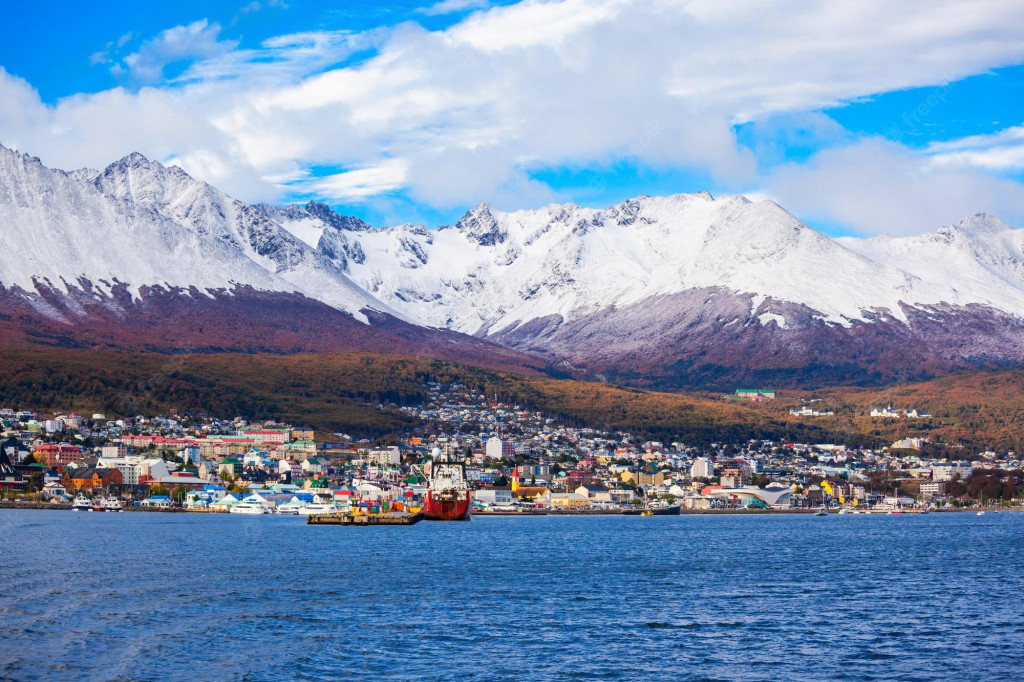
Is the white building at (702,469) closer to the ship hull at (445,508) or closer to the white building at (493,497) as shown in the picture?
the white building at (493,497)

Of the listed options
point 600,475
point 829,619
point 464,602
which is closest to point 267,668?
point 464,602

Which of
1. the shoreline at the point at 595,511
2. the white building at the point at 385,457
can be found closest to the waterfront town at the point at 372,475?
the white building at the point at 385,457

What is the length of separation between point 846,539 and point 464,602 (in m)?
48.8

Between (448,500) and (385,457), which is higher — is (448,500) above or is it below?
below

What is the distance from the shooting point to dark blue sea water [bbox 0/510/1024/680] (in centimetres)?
3678

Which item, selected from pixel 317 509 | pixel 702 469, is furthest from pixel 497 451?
pixel 317 509

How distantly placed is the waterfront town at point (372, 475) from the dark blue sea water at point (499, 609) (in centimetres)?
5494

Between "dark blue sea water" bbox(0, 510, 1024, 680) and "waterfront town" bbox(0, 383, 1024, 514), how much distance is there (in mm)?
54944

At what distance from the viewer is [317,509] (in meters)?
128

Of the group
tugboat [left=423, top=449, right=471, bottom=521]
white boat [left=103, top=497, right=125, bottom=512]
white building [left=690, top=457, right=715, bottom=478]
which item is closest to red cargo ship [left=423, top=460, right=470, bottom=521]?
tugboat [left=423, top=449, right=471, bottom=521]

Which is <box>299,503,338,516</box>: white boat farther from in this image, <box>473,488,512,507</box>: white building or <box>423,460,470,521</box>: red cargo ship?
<box>473,488,512,507</box>: white building

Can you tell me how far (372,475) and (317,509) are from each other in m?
25.5

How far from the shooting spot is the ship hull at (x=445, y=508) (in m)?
119

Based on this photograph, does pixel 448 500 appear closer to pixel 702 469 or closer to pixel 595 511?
pixel 595 511
